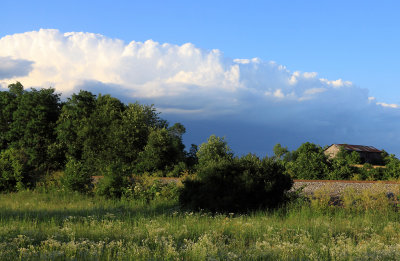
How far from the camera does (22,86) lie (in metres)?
44.9

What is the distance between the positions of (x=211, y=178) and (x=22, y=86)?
39.1m

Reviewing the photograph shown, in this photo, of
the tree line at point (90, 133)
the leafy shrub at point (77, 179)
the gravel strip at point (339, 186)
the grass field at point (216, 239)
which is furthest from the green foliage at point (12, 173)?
the gravel strip at point (339, 186)

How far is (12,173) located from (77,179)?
18.4 ft

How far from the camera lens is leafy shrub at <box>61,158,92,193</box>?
18.3 meters

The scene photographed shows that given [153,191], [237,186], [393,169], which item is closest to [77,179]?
[153,191]

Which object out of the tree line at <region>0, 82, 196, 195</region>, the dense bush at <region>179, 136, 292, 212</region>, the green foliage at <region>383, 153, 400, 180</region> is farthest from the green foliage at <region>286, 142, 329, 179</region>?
the dense bush at <region>179, 136, 292, 212</region>

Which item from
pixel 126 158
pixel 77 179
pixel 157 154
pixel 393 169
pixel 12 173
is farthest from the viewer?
pixel 126 158

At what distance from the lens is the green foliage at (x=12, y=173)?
21031 millimetres

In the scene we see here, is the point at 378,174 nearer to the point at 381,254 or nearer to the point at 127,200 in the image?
the point at 127,200

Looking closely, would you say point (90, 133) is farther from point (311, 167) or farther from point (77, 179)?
point (311, 167)

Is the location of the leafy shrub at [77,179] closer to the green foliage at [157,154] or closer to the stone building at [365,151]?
the green foliage at [157,154]

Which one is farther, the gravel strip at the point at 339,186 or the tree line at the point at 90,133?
the tree line at the point at 90,133

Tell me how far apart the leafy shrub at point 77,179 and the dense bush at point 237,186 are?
7.14 metres

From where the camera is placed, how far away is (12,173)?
21406 millimetres
